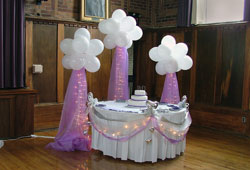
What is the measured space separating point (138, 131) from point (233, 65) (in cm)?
285

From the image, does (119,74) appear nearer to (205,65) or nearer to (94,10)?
(94,10)

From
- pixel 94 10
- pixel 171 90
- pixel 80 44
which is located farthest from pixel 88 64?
pixel 94 10

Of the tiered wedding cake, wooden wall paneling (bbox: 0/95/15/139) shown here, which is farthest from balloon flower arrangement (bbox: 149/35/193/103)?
wooden wall paneling (bbox: 0/95/15/139)

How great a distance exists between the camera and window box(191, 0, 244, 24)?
19.8 feet

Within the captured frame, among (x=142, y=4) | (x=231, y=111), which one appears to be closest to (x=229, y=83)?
(x=231, y=111)

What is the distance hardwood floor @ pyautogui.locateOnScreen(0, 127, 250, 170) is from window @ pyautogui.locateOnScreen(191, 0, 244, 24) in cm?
248

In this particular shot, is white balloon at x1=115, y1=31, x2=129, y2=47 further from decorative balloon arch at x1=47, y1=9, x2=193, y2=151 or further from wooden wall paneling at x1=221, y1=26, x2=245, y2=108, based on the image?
wooden wall paneling at x1=221, y1=26, x2=245, y2=108

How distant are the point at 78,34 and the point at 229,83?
125 inches

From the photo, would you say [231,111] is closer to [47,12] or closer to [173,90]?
[173,90]

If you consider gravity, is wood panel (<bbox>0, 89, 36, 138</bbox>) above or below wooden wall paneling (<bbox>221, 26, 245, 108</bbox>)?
below

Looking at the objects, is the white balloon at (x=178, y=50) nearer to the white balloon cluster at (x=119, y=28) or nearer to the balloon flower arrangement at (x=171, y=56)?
the balloon flower arrangement at (x=171, y=56)

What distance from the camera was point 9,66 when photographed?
17.4 feet

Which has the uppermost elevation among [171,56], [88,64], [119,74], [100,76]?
[171,56]

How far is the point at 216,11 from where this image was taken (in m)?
6.36
